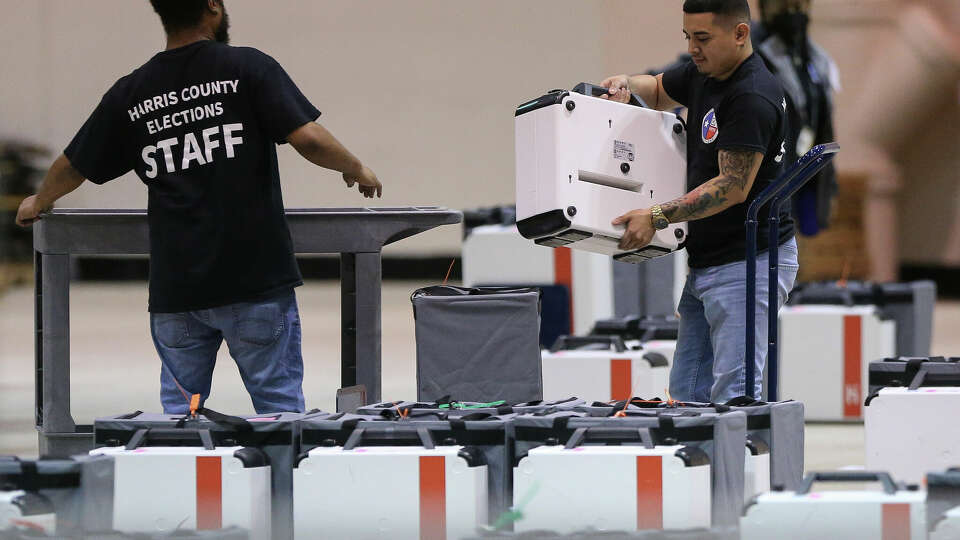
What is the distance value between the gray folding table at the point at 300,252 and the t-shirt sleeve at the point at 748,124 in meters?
0.87

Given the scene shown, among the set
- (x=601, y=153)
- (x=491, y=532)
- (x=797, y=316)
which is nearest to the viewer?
(x=491, y=532)

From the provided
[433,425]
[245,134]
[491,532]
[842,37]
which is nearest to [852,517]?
[491,532]

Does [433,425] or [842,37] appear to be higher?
[842,37]

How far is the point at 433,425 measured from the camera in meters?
3.11

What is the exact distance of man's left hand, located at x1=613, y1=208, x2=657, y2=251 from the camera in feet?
11.8

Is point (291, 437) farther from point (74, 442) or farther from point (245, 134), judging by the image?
point (74, 442)

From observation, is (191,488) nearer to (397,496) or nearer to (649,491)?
(397,496)

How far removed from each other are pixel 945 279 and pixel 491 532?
37.4 ft

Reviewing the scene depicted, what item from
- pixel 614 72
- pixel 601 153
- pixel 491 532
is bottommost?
pixel 491 532

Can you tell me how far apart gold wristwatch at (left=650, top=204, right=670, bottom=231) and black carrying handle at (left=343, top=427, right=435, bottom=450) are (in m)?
0.91

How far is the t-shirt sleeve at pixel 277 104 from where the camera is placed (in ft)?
11.0

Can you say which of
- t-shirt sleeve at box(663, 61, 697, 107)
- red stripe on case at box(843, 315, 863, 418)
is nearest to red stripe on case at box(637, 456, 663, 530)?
t-shirt sleeve at box(663, 61, 697, 107)

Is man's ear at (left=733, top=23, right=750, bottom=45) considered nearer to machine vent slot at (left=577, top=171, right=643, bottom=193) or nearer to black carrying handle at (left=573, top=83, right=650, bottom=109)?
black carrying handle at (left=573, top=83, right=650, bottom=109)

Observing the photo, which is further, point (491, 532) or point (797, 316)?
point (797, 316)
